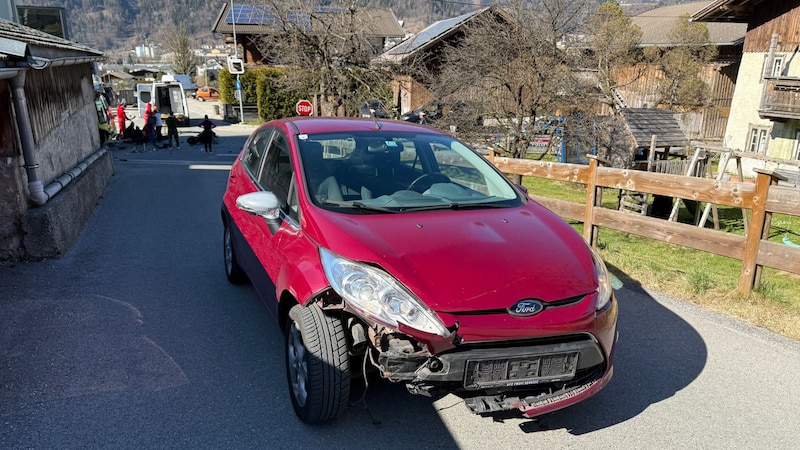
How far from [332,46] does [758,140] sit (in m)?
17.4

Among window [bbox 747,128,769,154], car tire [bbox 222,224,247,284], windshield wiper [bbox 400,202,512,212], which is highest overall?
windshield wiper [bbox 400,202,512,212]

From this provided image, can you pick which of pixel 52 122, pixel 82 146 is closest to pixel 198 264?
pixel 52 122

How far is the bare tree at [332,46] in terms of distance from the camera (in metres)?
18.8

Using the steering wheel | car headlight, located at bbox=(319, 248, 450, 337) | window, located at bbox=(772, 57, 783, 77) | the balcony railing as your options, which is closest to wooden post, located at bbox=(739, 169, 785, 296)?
the steering wheel

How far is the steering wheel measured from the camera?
4324mm

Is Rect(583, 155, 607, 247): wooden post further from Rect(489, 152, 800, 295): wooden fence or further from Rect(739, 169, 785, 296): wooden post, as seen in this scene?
Rect(739, 169, 785, 296): wooden post

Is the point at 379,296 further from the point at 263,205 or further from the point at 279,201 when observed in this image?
the point at 279,201

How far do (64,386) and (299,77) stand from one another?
59.9 ft

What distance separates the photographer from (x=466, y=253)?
3.32m

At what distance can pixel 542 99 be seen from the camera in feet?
49.4

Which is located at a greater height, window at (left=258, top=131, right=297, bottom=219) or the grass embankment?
window at (left=258, top=131, right=297, bottom=219)

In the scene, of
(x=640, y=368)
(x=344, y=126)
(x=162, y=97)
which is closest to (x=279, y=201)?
(x=344, y=126)

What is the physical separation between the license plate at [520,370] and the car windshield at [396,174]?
1.27 meters

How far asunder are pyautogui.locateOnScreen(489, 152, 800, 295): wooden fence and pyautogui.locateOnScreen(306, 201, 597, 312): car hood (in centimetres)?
256
